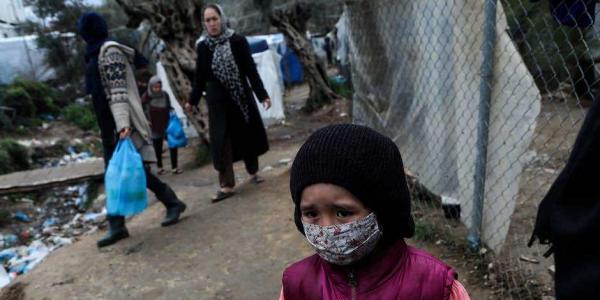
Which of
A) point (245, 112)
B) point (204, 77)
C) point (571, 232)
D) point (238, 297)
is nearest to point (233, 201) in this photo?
point (245, 112)

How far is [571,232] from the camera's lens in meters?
1.13

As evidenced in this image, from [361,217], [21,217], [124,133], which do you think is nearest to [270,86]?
[21,217]

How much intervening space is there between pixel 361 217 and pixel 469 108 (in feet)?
5.94

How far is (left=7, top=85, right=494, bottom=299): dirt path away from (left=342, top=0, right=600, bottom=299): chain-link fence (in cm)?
112

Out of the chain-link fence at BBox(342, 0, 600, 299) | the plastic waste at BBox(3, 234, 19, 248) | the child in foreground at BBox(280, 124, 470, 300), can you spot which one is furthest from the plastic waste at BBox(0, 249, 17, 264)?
the child in foreground at BBox(280, 124, 470, 300)

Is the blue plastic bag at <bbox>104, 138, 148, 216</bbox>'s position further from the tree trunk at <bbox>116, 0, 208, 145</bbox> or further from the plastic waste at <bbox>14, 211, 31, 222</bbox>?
the plastic waste at <bbox>14, 211, 31, 222</bbox>

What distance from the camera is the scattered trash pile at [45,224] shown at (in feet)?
16.4

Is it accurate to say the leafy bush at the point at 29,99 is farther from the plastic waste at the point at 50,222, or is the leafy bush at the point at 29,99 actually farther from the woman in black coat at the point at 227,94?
the woman in black coat at the point at 227,94

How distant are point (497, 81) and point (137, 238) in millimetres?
3193

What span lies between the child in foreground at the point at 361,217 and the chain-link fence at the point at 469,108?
4.27 feet

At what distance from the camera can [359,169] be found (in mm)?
1255

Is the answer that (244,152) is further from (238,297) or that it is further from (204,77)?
(238,297)

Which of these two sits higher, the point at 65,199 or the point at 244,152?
the point at 244,152

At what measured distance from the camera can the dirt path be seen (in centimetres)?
331
